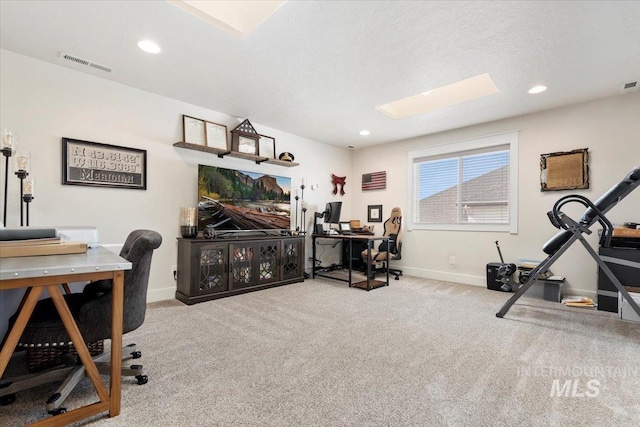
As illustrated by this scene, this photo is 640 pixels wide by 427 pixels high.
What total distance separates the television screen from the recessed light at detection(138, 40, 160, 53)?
1.46 meters

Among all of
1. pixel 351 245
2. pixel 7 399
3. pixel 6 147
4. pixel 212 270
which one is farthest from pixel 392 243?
pixel 6 147

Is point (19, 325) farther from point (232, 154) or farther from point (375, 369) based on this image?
point (232, 154)

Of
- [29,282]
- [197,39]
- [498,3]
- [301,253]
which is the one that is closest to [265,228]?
[301,253]

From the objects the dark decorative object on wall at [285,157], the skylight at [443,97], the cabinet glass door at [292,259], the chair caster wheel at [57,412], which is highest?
the skylight at [443,97]

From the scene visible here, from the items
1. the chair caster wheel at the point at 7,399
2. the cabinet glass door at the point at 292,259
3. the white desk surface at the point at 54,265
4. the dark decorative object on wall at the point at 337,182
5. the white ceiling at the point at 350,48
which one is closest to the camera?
the white desk surface at the point at 54,265

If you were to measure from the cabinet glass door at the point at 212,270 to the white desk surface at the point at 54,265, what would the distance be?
1.96 metres

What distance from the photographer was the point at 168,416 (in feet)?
4.58

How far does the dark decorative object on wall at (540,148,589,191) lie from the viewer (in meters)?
3.54

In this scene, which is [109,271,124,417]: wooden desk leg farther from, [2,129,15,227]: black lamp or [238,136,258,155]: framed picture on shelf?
[238,136,258,155]: framed picture on shelf

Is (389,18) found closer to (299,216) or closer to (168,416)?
(168,416)

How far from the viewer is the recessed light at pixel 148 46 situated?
244 cm

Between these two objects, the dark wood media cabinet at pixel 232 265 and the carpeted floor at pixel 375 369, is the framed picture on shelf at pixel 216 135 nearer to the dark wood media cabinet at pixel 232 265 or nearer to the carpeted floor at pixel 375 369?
the dark wood media cabinet at pixel 232 265

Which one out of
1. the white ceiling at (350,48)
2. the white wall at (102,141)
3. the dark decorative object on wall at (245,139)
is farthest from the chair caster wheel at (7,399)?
the dark decorative object on wall at (245,139)

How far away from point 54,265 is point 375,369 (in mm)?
1790
